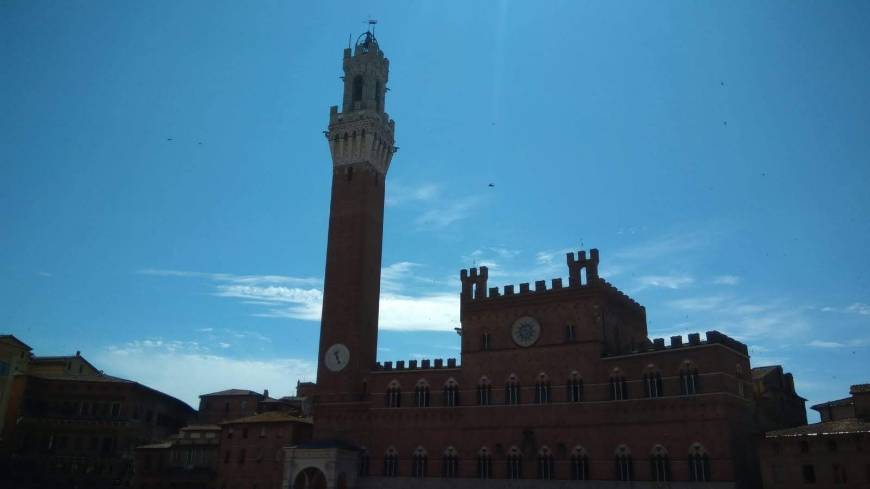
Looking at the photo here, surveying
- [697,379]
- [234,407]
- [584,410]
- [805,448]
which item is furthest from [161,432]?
[805,448]

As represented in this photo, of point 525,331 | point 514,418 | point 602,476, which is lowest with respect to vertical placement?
point 602,476

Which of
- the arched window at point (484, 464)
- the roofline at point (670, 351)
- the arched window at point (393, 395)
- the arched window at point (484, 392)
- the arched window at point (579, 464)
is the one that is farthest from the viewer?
the arched window at point (393, 395)

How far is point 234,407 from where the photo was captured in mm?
79250

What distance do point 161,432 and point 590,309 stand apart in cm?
4867

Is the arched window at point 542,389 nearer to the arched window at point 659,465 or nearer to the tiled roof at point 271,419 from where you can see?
the arched window at point 659,465

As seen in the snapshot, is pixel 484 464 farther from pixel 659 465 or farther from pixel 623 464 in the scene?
pixel 659 465

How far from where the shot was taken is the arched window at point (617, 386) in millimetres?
46062

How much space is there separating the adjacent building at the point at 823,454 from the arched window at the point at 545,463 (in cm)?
1326

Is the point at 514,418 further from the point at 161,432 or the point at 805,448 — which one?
the point at 161,432

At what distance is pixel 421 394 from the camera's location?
5412 centimetres

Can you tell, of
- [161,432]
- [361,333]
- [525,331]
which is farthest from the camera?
[161,432]

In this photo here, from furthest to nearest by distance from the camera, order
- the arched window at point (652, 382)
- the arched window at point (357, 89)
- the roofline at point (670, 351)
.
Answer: the arched window at point (357, 89), the arched window at point (652, 382), the roofline at point (670, 351)

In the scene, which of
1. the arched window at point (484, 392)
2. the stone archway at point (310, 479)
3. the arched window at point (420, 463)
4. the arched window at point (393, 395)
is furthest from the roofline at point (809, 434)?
the stone archway at point (310, 479)

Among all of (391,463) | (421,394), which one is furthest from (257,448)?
(421,394)
